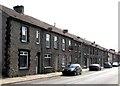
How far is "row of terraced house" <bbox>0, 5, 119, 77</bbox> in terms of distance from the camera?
88.8ft

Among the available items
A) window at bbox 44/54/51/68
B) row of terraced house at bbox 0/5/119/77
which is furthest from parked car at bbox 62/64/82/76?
window at bbox 44/54/51/68

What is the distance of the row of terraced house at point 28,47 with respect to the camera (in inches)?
1066

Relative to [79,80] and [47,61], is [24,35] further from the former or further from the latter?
[79,80]

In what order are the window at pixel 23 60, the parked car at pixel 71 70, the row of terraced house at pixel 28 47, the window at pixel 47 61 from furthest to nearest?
the window at pixel 47 61 < the parked car at pixel 71 70 < the window at pixel 23 60 < the row of terraced house at pixel 28 47

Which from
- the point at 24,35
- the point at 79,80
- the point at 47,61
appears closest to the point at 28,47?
the point at 24,35

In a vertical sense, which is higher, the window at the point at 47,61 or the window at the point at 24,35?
the window at the point at 24,35

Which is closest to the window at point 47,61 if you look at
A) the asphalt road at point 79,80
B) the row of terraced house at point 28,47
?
the row of terraced house at point 28,47

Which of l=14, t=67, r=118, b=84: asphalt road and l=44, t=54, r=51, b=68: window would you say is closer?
l=14, t=67, r=118, b=84: asphalt road

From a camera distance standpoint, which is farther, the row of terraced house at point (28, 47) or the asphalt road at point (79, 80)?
the row of terraced house at point (28, 47)

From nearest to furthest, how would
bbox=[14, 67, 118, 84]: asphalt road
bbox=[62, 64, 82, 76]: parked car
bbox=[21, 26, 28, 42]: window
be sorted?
bbox=[14, 67, 118, 84]: asphalt road, bbox=[21, 26, 28, 42]: window, bbox=[62, 64, 82, 76]: parked car

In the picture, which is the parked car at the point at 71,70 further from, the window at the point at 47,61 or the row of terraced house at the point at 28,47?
the window at the point at 47,61

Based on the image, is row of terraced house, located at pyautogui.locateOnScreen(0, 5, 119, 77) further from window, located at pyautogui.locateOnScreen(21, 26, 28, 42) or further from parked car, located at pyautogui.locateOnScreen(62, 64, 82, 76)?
parked car, located at pyautogui.locateOnScreen(62, 64, 82, 76)

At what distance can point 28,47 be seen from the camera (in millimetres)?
30953

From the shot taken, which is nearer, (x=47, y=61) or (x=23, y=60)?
(x=23, y=60)
